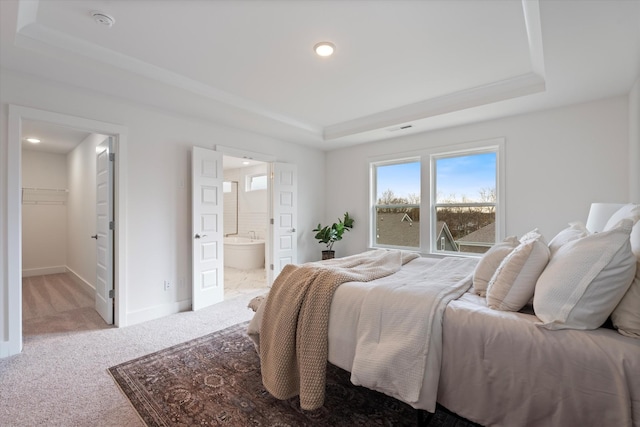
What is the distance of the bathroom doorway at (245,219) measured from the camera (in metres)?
6.47

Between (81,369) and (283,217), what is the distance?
3.19m

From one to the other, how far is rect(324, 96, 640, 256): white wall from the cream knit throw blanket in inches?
110

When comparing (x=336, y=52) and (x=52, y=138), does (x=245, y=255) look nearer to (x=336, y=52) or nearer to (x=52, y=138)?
(x=52, y=138)

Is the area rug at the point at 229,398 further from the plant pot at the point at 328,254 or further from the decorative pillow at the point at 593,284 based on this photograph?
the plant pot at the point at 328,254

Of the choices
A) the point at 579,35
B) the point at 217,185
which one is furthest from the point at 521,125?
the point at 217,185

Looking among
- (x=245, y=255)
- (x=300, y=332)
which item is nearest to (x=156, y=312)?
(x=300, y=332)

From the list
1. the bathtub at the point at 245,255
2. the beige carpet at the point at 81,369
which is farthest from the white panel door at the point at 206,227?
the bathtub at the point at 245,255

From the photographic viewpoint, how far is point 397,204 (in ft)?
16.6

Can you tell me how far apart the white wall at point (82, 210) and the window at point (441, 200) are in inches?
175

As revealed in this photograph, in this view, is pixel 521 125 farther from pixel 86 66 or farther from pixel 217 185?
pixel 86 66

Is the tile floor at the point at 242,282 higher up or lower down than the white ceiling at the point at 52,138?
lower down

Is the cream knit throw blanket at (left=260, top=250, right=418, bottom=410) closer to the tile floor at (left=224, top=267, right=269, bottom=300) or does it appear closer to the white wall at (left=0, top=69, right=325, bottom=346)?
the white wall at (left=0, top=69, right=325, bottom=346)

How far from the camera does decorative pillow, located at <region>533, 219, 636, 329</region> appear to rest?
1.24 metres

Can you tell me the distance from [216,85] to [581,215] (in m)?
4.33
